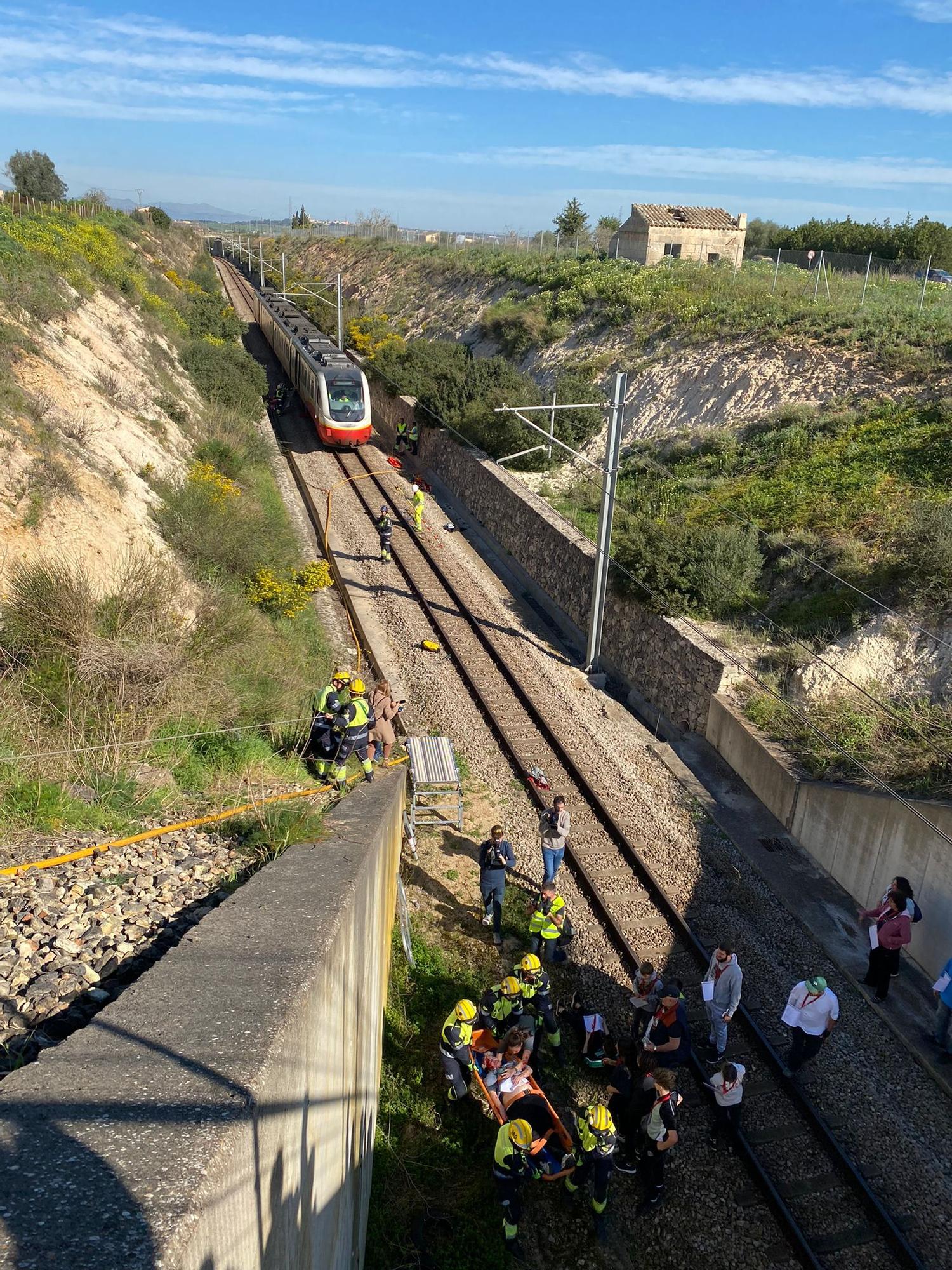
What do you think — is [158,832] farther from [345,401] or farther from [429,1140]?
[345,401]

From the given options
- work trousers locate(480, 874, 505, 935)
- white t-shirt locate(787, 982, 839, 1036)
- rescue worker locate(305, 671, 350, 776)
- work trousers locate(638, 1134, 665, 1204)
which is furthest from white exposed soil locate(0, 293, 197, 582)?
white t-shirt locate(787, 982, 839, 1036)

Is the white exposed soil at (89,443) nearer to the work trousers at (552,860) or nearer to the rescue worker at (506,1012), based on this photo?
the work trousers at (552,860)

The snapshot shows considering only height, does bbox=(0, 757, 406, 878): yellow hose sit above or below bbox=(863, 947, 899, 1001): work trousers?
above

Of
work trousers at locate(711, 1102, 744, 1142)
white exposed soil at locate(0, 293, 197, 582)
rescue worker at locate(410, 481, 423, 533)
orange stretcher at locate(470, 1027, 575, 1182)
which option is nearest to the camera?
orange stretcher at locate(470, 1027, 575, 1182)

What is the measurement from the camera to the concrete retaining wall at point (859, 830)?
33.6 ft

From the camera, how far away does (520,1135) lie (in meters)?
6.93

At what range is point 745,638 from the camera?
1595 centimetres

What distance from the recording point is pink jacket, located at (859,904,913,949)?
30.9ft

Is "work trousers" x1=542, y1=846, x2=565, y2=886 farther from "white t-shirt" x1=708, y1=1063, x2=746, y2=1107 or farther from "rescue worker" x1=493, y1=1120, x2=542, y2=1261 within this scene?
"rescue worker" x1=493, y1=1120, x2=542, y2=1261

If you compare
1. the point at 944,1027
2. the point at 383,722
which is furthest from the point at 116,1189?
the point at 944,1027

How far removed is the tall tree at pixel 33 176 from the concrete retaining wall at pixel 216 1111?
5341 cm

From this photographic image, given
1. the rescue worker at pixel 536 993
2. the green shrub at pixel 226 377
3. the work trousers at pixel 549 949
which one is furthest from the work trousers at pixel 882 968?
the green shrub at pixel 226 377

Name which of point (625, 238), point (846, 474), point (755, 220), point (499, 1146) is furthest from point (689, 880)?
point (755, 220)

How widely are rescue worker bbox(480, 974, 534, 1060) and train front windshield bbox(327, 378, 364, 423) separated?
23.3m
